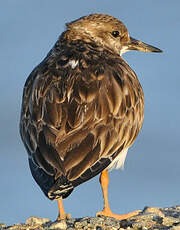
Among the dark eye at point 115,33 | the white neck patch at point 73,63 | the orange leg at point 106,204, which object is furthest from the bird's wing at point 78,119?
the dark eye at point 115,33

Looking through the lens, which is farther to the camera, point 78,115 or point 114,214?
point 114,214

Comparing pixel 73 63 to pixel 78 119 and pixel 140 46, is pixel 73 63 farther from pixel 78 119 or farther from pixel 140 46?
pixel 140 46

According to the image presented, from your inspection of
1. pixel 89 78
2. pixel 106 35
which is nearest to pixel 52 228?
pixel 89 78

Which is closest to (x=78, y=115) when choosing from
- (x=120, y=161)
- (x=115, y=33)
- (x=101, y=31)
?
(x=120, y=161)

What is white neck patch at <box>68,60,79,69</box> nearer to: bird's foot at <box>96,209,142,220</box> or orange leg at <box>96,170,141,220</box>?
orange leg at <box>96,170,141,220</box>

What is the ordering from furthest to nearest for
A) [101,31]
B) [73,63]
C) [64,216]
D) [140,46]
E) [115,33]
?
[140,46] → [115,33] → [101,31] → [73,63] → [64,216]

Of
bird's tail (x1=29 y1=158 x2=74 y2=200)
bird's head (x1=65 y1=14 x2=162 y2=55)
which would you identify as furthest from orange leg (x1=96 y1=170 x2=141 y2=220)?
bird's head (x1=65 y1=14 x2=162 y2=55)

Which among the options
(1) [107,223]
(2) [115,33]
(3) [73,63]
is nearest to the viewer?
(1) [107,223]

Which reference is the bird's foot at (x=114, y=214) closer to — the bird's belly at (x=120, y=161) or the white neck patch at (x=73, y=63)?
the bird's belly at (x=120, y=161)
